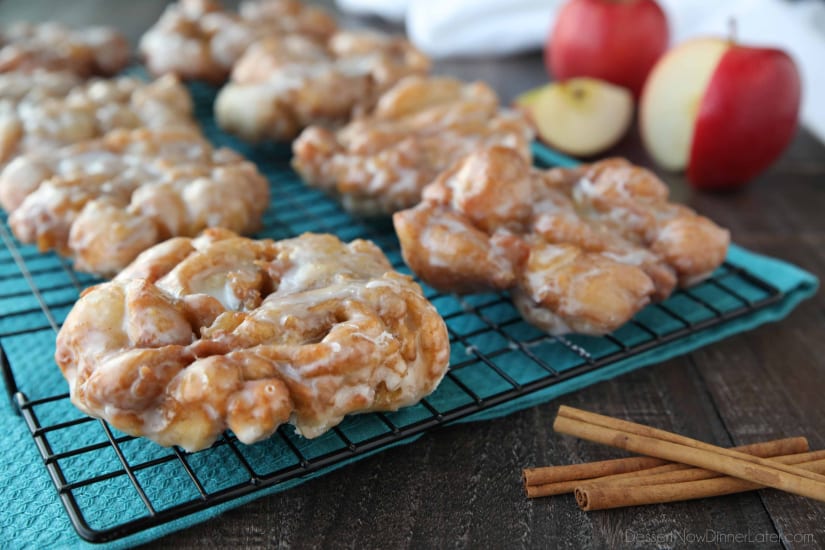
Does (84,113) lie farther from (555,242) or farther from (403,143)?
(555,242)

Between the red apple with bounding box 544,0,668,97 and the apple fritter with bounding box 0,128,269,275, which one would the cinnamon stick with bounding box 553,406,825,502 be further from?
the red apple with bounding box 544,0,668,97

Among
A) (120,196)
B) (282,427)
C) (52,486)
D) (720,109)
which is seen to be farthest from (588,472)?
(720,109)

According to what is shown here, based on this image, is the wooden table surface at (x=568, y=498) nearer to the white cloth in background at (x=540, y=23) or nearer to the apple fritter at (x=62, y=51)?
the white cloth in background at (x=540, y=23)

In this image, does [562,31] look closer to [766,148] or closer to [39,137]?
[766,148]

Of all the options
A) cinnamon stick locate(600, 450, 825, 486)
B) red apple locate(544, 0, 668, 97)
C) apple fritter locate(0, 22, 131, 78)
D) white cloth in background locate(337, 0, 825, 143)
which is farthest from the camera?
white cloth in background locate(337, 0, 825, 143)

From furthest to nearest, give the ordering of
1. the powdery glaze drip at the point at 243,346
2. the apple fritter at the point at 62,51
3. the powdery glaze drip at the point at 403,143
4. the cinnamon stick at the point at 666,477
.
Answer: the apple fritter at the point at 62,51 → the powdery glaze drip at the point at 403,143 → the cinnamon stick at the point at 666,477 → the powdery glaze drip at the point at 243,346

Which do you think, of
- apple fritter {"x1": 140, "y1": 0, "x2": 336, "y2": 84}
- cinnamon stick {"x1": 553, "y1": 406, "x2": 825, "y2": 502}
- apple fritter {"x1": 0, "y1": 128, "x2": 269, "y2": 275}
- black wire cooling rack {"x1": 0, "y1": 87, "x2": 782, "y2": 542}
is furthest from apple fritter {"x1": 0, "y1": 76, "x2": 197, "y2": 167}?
cinnamon stick {"x1": 553, "y1": 406, "x2": 825, "y2": 502}

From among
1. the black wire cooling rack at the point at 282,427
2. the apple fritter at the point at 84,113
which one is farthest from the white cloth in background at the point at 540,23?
the black wire cooling rack at the point at 282,427
